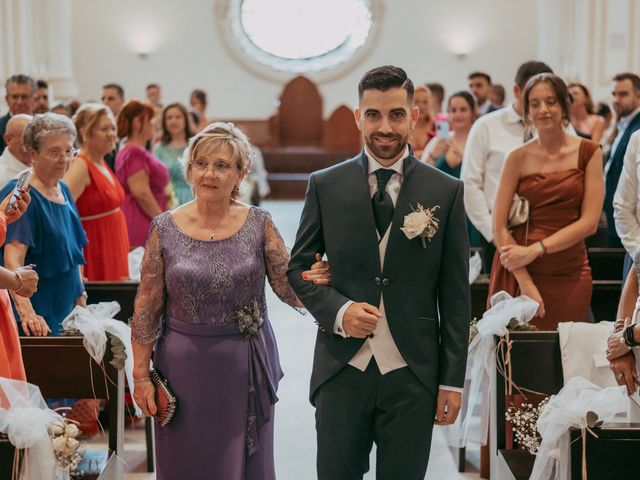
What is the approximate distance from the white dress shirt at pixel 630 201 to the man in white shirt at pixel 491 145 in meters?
0.83

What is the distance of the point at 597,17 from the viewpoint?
45.2ft

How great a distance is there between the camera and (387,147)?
271 cm

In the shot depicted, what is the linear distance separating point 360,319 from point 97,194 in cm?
318

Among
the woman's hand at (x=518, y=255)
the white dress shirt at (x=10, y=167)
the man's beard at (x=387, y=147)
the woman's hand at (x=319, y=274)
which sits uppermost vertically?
the man's beard at (x=387, y=147)

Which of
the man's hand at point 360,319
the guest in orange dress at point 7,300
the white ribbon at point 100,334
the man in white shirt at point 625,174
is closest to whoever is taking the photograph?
the man's hand at point 360,319

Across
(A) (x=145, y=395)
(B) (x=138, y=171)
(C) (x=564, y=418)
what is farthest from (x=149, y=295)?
(B) (x=138, y=171)

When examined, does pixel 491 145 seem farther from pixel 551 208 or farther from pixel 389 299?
pixel 389 299

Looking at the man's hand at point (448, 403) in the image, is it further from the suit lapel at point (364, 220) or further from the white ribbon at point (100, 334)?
the white ribbon at point (100, 334)

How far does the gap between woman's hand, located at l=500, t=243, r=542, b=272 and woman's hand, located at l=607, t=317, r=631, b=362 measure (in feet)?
4.38

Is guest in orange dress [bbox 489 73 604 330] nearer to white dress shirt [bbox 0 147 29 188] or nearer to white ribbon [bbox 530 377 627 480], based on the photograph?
white ribbon [bbox 530 377 627 480]

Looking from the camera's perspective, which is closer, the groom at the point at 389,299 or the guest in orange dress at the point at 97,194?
the groom at the point at 389,299

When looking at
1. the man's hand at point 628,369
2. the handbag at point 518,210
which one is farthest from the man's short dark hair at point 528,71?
the man's hand at point 628,369

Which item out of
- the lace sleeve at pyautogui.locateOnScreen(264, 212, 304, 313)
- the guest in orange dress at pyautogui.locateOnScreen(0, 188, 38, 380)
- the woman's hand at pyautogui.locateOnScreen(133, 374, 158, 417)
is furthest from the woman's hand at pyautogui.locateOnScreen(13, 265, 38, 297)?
the lace sleeve at pyautogui.locateOnScreen(264, 212, 304, 313)

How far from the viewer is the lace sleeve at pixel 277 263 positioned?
3.30m
